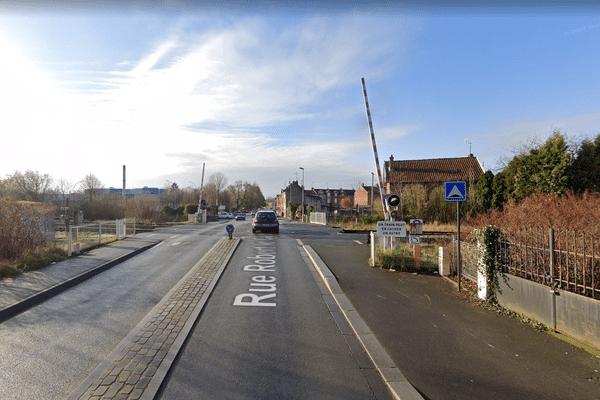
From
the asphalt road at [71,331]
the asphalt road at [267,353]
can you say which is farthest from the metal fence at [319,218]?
the asphalt road at [267,353]

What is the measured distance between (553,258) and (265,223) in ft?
57.7

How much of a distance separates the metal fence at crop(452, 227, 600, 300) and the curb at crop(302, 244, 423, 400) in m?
2.88

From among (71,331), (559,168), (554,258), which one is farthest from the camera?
(559,168)

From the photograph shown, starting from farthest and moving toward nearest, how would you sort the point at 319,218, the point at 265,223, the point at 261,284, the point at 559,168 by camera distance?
the point at 319,218, the point at 265,223, the point at 559,168, the point at 261,284

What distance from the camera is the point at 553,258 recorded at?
5.54 m

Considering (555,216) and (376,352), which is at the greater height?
(555,216)

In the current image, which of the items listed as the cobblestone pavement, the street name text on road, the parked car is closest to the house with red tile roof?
the parked car

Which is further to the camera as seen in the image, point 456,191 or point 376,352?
point 456,191

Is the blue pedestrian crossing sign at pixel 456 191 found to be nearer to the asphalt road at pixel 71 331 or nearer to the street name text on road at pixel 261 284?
the street name text on road at pixel 261 284

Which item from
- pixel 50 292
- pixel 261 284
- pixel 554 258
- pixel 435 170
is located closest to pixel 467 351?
pixel 554 258

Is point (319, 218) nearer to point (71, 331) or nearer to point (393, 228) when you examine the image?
point (393, 228)

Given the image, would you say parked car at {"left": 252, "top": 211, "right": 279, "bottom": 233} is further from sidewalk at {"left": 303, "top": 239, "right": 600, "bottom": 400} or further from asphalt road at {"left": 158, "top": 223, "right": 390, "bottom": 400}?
sidewalk at {"left": 303, "top": 239, "right": 600, "bottom": 400}

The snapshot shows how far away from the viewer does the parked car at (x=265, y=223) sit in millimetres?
21906

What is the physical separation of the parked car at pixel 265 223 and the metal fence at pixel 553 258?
16092 mm
